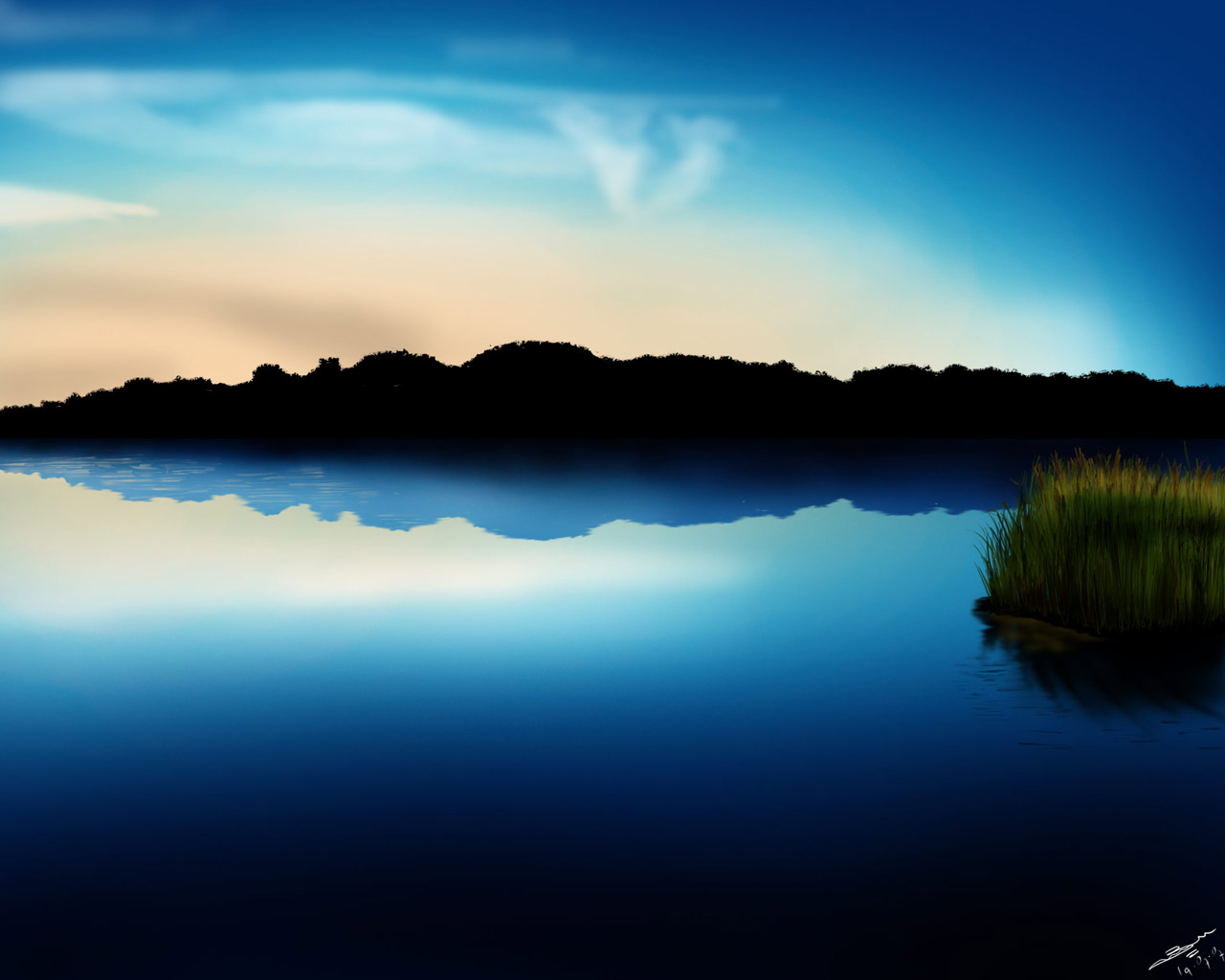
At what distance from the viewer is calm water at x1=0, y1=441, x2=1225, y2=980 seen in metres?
5.69

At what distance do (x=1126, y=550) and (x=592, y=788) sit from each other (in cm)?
902

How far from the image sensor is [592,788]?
8.32m

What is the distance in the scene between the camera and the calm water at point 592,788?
5.69 m

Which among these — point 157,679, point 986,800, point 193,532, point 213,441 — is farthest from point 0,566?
point 213,441

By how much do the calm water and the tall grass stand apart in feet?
3.91

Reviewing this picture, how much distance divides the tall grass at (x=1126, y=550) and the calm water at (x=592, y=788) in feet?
3.91

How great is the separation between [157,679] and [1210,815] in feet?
39.7
